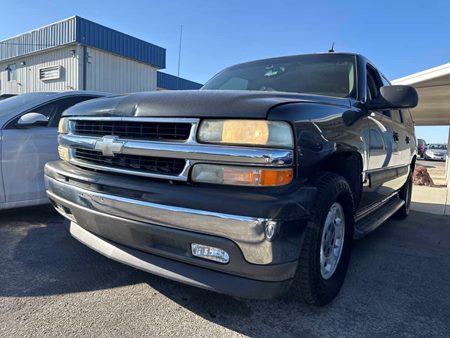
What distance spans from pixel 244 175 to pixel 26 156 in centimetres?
300

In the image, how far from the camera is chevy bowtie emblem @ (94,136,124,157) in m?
2.35

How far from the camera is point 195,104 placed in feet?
7.04

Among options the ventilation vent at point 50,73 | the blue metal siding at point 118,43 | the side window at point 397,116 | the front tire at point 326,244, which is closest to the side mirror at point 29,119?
the front tire at point 326,244

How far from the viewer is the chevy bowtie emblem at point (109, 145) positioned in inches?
92.4

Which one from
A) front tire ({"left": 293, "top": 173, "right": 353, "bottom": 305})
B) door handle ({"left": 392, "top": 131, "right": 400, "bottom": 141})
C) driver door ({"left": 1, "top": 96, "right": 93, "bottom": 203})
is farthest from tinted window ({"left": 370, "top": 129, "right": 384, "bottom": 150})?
driver door ({"left": 1, "top": 96, "right": 93, "bottom": 203})

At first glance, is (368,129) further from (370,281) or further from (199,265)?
(199,265)

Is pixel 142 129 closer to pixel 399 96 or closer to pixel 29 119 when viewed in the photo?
pixel 399 96

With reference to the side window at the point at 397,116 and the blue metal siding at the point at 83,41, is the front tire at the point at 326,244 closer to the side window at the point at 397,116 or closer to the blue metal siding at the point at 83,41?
the side window at the point at 397,116

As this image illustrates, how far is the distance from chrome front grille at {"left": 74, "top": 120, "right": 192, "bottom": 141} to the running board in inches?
63.4

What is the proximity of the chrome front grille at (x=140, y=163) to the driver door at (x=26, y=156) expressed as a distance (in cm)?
176

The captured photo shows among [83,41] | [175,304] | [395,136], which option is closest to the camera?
[175,304]

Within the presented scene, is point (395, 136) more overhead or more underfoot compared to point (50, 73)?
more underfoot

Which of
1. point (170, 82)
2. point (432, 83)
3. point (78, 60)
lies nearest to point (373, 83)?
point (432, 83)

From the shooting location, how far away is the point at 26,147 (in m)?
4.02
